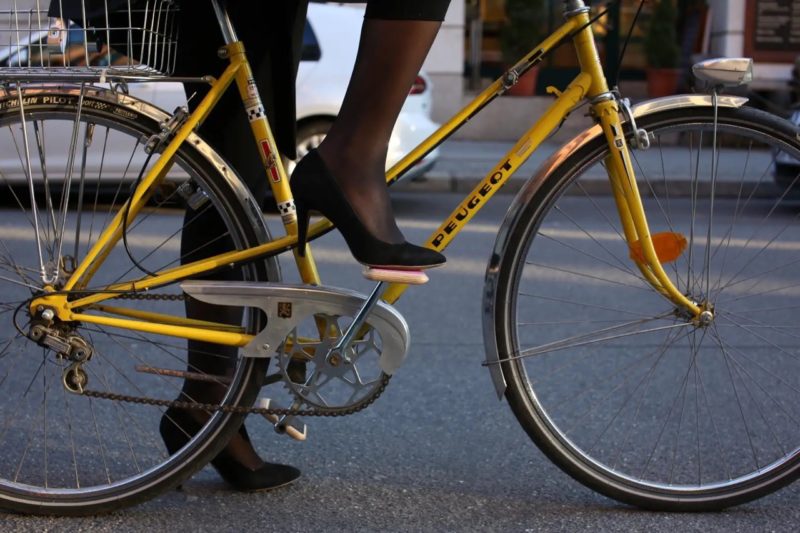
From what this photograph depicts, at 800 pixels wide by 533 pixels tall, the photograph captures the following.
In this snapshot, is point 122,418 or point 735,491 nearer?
point 735,491

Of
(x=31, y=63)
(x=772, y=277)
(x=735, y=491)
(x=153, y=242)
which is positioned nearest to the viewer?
(x=31, y=63)

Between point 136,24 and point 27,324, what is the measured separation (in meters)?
0.76

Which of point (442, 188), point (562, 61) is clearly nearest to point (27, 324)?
point (442, 188)

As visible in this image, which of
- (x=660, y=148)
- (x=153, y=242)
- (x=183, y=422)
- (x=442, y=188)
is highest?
(x=660, y=148)

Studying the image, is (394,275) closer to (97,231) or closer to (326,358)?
(326,358)

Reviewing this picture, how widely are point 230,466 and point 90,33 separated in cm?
115

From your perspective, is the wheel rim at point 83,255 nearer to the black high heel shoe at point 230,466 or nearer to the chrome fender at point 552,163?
Result: the black high heel shoe at point 230,466

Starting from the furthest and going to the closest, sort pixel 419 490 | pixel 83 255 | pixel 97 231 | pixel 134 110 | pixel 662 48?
pixel 662 48, pixel 419 490, pixel 97 231, pixel 83 255, pixel 134 110

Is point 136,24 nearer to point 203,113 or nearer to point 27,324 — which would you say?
point 203,113

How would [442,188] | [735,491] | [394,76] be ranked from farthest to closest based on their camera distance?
[442,188]
[735,491]
[394,76]

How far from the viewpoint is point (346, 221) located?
2361 mm

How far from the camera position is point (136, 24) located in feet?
7.86

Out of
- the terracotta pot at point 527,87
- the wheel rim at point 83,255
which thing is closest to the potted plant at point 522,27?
the terracotta pot at point 527,87

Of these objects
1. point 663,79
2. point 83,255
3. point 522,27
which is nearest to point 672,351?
point 83,255
